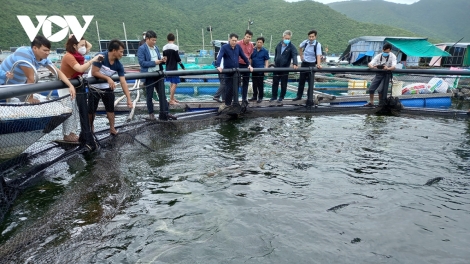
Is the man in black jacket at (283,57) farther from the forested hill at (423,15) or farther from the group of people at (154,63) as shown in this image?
the forested hill at (423,15)

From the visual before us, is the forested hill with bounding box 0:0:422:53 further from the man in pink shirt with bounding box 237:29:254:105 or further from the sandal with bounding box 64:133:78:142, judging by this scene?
the sandal with bounding box 64:133:78:142

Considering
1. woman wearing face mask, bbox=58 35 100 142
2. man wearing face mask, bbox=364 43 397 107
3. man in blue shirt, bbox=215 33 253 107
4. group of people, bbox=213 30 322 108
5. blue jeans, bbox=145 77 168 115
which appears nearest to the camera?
woman wearing face mask, bbox=58 35 100 142

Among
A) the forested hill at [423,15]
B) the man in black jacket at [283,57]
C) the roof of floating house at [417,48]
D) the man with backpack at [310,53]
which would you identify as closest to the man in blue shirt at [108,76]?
the man in black jacket at [283,57]

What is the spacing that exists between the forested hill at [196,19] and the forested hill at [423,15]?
61.8 m

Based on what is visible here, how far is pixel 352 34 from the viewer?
6838 centimetres

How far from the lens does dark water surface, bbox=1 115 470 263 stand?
2.75 meters

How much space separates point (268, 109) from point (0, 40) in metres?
52.9

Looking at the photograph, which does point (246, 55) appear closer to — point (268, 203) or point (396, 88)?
point (268, 203)

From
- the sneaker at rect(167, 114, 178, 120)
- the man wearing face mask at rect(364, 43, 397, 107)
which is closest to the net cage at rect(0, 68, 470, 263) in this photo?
the sneaker at rect(167, 114, 178, 120)

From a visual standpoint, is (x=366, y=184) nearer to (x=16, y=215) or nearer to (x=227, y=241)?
(x=227, y=241)

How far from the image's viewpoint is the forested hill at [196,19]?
58.1m

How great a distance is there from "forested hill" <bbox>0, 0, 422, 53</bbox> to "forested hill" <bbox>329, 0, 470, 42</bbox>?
203ft

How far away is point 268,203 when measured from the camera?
11.9ft

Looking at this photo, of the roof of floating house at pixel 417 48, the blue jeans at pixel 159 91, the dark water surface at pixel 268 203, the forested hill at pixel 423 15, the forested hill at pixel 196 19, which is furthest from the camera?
the forested hill at pixel 423 15
